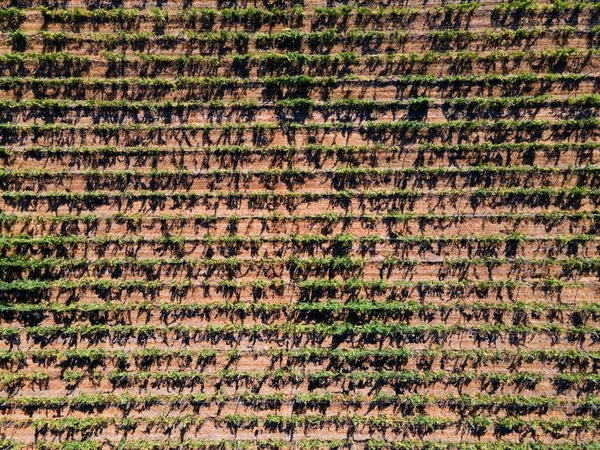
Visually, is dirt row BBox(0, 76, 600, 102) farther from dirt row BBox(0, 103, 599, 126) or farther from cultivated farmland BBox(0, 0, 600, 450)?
dirt row BBox(0, 103, 599, 126)

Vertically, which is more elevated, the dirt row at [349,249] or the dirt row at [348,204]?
the dirt row at [348,204]

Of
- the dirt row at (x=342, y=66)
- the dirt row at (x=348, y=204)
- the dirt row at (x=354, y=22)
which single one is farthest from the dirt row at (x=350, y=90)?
the dirt row at (x=348, y=204)

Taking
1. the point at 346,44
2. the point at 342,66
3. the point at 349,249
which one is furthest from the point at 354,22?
the point at 349,249

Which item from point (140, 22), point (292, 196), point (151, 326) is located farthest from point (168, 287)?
point (140, 22)

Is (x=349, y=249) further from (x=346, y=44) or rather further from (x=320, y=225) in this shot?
(x=346, y=44)

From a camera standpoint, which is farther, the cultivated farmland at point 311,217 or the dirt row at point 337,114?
the dirt row at point 337,114

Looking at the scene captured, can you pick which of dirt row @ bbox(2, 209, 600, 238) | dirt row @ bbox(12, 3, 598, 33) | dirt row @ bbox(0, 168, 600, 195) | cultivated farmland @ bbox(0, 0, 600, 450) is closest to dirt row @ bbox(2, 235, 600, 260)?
cultivated farmland @ bbox(0, 0, 600, 450)

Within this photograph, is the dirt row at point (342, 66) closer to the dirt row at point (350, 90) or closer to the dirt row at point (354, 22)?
the dirt row at point (350, 90)

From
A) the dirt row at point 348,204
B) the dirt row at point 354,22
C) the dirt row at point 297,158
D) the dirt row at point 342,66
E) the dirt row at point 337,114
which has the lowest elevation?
the dirt row at point 348,204
